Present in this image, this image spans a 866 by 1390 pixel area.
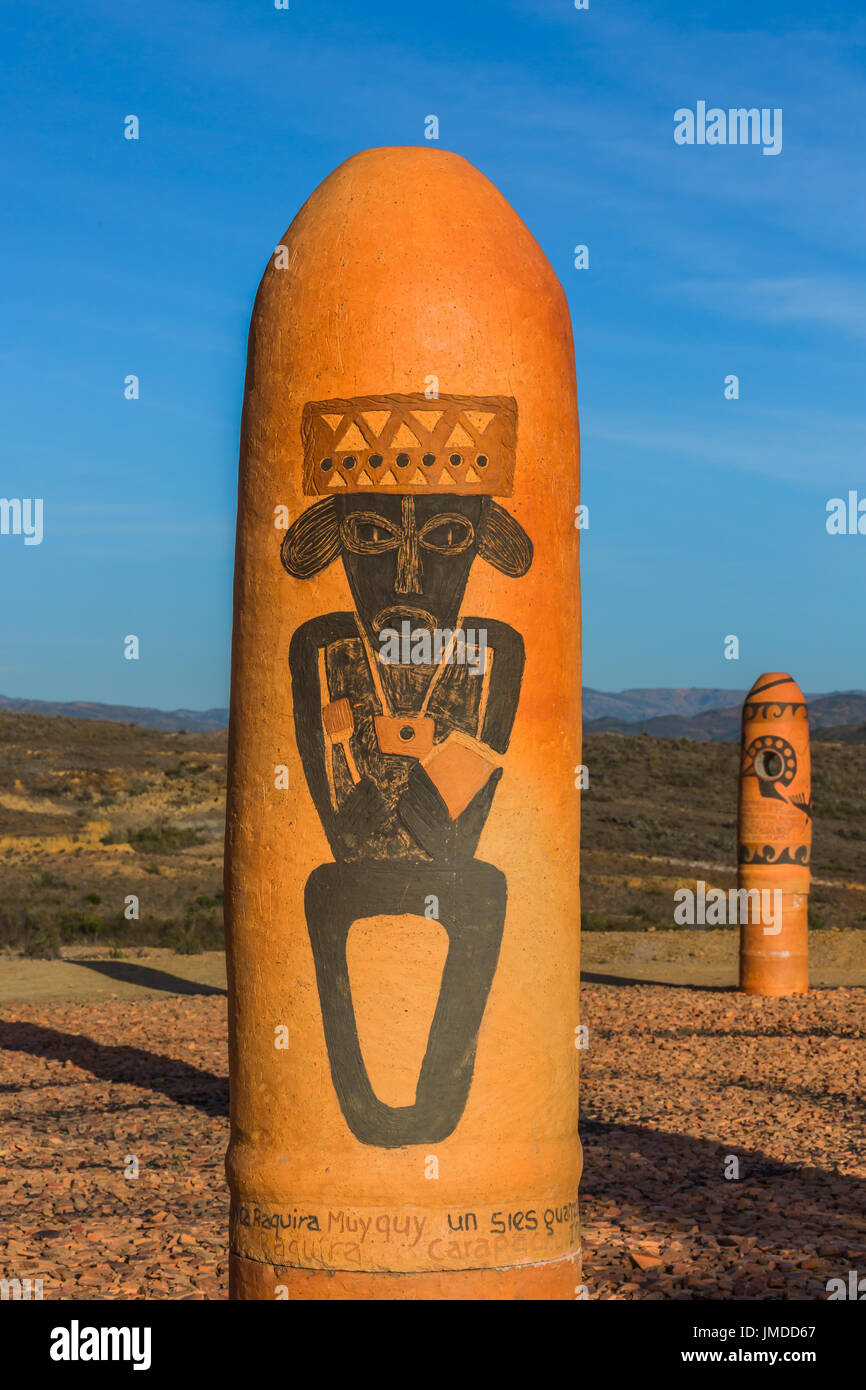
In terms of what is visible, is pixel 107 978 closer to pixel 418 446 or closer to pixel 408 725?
pixel 408 725

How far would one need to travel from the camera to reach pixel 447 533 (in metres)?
5.05

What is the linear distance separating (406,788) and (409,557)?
874 mm

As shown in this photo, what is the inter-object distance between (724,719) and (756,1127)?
188 m

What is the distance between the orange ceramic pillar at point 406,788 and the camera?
16.1 feet

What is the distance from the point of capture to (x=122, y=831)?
38344mm

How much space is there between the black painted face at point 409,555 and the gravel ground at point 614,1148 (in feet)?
13.0

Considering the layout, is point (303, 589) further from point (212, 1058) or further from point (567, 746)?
point (212, 1058)

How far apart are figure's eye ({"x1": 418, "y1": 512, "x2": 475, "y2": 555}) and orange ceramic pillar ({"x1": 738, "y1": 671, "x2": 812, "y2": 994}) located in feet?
43.0

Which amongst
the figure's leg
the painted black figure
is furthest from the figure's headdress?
the figure's leg

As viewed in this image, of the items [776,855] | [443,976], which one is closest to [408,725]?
[443,976]

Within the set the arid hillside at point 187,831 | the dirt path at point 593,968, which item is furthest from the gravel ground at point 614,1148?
the arid hillside at point 187,831

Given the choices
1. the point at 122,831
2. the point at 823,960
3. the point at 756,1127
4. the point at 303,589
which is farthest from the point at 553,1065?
the point at 122,831

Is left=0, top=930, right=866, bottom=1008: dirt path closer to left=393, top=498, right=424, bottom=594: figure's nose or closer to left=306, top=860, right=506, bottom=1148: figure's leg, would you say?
left=306, top=860, right=506, bottom=1148: figure's leg

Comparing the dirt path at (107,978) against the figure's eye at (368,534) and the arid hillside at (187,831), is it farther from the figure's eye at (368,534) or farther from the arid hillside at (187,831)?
the figure's eye at (368,534)
